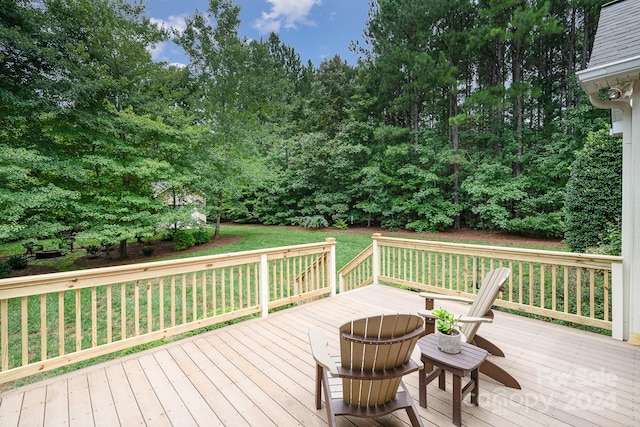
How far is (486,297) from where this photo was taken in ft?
8.76

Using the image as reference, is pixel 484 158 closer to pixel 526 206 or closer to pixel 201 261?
pixel 526 206

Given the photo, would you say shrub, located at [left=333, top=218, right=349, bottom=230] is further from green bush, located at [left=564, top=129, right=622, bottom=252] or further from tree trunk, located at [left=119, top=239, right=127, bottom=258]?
green bush, located at [left=564, top=129, right=622, bottom=252]

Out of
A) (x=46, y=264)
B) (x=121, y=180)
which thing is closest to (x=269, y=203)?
(x=121, y=180)

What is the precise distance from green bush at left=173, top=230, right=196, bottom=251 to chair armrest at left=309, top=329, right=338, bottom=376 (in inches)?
433

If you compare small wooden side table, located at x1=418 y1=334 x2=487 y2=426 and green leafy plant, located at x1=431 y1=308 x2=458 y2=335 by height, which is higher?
green leafy plant, located at x1=431 y1=308 x2=458 y2=335

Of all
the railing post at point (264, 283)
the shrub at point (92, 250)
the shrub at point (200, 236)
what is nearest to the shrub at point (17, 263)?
the shrub at point (92, 250)

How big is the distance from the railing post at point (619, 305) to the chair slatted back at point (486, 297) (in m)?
1.70

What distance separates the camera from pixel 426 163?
1362 centimetres

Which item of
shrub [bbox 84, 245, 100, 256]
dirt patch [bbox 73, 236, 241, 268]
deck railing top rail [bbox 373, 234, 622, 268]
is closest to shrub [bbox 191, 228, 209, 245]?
dirt patch [bbox 73, 236, 241, 268]

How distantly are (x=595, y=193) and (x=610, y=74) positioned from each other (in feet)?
10.1

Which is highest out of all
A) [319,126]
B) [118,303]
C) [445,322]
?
[319,126]

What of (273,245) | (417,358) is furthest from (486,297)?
(273,245)

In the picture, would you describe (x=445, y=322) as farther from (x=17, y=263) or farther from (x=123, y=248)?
(x=17, y=263)

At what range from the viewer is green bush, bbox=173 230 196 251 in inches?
461
